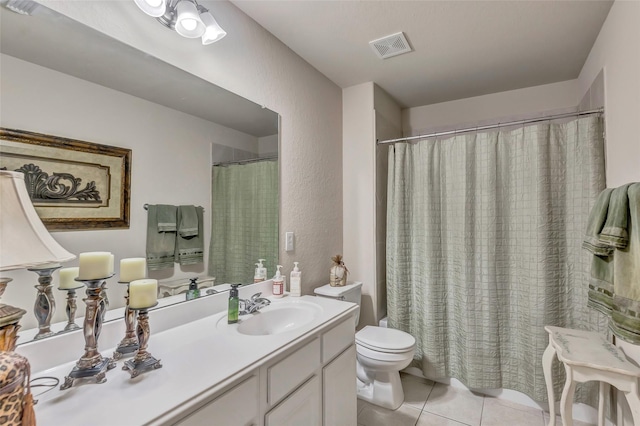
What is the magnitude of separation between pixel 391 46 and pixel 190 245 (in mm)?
1765

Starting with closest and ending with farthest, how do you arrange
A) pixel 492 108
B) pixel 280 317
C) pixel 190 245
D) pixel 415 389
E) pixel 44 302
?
pixel 44 302 < pixel 190 245 < pixel 280 317 < pixel 415 389 < pixel 492 108

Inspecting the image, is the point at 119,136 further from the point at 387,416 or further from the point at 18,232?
the point at 387,416

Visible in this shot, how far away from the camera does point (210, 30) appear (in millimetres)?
1375

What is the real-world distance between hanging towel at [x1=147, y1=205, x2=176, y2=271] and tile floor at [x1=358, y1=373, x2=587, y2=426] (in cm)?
155

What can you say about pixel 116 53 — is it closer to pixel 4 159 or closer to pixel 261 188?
pixel 4 159

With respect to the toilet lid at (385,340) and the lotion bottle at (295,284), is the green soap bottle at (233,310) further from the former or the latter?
the toilet lid at (385,340)

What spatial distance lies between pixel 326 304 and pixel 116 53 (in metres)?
1.44

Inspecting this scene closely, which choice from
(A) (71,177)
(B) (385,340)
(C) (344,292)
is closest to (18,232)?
(A) (71,177)

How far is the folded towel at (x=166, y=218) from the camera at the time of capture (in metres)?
1.28

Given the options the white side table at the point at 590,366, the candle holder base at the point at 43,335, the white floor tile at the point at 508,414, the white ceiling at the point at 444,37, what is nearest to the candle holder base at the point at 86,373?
the candle holder base at the point at 43,335

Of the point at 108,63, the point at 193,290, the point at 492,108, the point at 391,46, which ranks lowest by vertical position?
the point at 193,290

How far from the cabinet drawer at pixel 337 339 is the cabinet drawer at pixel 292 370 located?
0.20 feet

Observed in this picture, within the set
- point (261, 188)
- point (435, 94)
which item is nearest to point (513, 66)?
point (435, 94)

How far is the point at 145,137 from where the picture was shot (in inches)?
48.5
